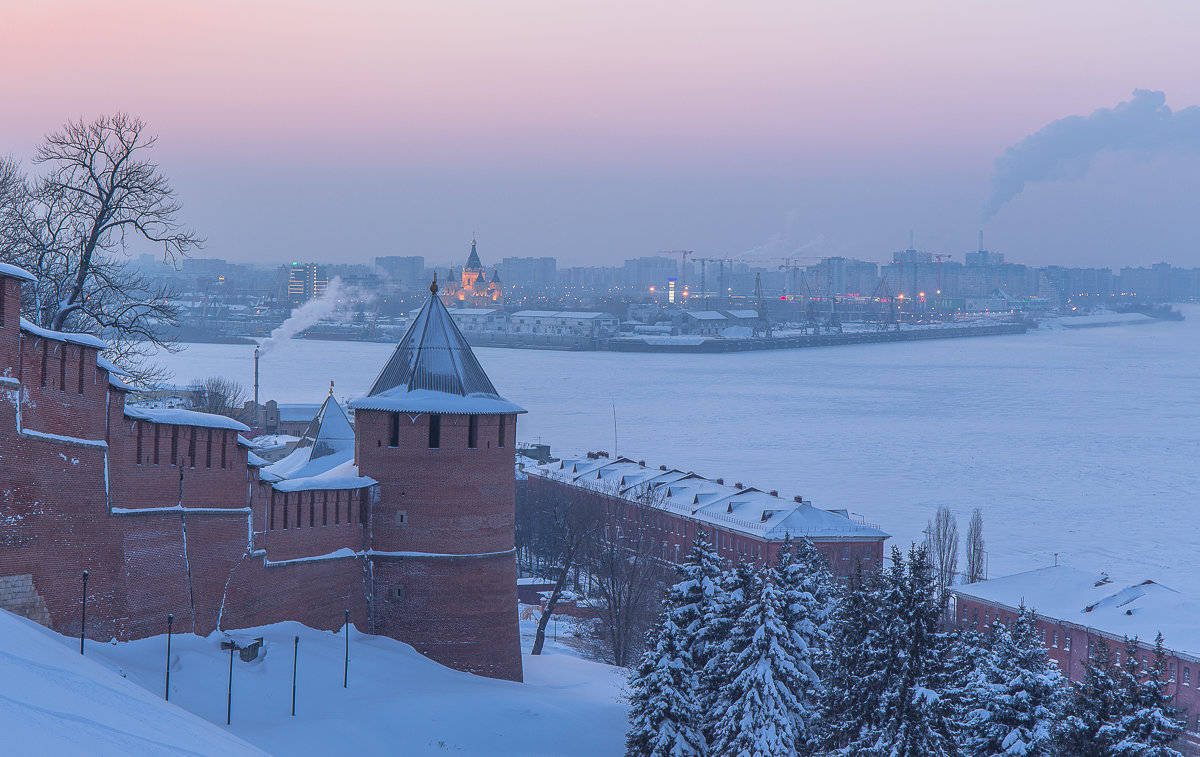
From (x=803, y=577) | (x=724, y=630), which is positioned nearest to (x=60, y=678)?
(x=724, y=630)

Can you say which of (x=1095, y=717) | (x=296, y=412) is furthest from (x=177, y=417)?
(x=296, y=412)

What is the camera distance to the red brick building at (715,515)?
2739 cm

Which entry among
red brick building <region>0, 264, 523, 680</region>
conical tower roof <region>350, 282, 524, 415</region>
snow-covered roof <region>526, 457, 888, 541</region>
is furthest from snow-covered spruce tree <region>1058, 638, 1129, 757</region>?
snow-covered roof <region>526, 457, 888, 541</region>

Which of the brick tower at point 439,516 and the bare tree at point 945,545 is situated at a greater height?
the brick tower at point 439,516

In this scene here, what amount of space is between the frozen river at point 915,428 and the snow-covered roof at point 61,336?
71.7 ft

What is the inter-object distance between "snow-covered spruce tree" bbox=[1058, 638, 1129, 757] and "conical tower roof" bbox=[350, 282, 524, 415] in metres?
6.02

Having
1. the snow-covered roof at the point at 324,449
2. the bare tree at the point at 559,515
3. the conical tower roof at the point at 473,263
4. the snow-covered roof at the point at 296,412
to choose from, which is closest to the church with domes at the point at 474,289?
the conical tower roof at the point at 473,263

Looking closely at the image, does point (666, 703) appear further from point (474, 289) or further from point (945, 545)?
point (474, 289)

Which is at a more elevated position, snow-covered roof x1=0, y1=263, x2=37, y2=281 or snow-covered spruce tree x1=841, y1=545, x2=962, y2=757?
snow-covered roof x1=0, y1=263, x2=37, y2=281

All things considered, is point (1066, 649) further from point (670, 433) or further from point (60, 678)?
point (670, 433)

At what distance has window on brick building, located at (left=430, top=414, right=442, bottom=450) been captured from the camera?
12.9 meters

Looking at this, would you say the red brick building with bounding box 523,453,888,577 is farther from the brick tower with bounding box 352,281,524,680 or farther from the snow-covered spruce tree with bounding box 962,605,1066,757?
the snow-covered spruce tree with bounding box 962,605,1066,757

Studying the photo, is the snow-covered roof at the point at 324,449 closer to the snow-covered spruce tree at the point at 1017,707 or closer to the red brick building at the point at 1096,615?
the snow-covered spruce tree at the point at 1017,707

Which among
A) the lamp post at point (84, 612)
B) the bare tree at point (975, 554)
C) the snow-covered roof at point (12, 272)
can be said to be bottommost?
the bare tree at point (975, 554)
